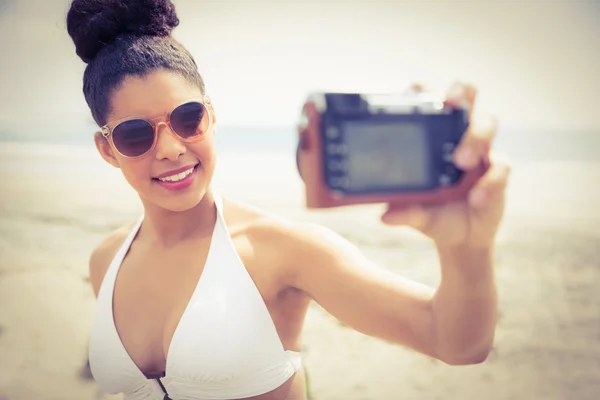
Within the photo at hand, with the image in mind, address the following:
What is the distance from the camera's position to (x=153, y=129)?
137 cm

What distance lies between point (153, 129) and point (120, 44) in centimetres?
34

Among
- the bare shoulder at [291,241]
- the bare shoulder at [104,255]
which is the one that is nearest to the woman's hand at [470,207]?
the bare shoulder at [291,241]

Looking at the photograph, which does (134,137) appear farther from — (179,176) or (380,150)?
(380,150)

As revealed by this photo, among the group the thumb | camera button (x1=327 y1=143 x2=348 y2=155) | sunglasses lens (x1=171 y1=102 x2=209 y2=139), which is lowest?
the thumb

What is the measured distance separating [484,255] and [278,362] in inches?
34.4

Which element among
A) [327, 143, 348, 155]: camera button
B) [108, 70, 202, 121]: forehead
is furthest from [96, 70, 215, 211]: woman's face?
[327, 143, 348, 155]: camera button

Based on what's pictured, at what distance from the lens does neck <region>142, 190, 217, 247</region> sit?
1.64 m

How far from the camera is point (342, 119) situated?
0.82m

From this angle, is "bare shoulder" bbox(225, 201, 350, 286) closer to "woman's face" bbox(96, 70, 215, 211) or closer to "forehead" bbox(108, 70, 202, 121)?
"woman's face" bbox(96, 70, 215, 211)

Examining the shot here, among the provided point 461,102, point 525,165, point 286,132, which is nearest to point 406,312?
point 461,102

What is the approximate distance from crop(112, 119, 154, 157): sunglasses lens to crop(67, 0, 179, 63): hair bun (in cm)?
35

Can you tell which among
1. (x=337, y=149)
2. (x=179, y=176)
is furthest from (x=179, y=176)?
(x=337, y=149)

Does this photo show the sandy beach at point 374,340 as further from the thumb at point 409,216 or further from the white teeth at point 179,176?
the thumb at point 409,216

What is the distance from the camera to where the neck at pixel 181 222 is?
1.64 m
